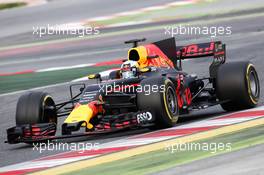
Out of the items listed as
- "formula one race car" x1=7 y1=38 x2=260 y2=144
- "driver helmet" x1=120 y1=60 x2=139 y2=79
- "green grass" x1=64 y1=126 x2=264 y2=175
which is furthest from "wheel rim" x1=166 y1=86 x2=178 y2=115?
"green grass" x1=64 y1=126 x2=264 y2=175

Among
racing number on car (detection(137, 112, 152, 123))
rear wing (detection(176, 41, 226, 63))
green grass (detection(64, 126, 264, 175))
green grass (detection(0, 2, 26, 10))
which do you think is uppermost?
green grass (detection(0, 2, 26, 10))

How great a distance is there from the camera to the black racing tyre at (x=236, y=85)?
43.0ft

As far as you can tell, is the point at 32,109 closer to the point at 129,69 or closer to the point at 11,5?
the point at 129,69

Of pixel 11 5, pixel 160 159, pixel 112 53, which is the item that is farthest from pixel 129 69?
pixel 11 5

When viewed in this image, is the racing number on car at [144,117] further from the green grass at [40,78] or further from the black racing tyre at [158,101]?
the green grass at [40,78]

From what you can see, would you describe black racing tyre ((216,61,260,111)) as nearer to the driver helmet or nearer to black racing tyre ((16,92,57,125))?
the driver helmet

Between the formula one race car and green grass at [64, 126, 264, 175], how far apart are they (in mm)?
1411

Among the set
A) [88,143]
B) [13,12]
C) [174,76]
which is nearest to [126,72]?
[174,76]

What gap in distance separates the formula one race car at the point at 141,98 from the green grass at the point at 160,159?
141 centimetres

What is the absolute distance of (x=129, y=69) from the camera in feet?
43.0

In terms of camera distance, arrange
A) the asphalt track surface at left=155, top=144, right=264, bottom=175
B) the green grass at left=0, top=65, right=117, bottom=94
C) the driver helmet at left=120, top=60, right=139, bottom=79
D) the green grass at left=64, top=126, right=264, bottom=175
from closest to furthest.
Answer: the asphalt track surface at left=155, top=144, right=264, bottom=175
the green grass at left=64, top=126, right=264, bottom=175
the driver helmet at left=120, top=60, right=139, bottom=79
the green grass at left=0, top=65, right=117, bottom=94

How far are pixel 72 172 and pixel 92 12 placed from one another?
23.8m

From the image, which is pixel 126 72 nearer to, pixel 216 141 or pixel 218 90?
pixel 218 90

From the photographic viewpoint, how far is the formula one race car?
1202 cm
